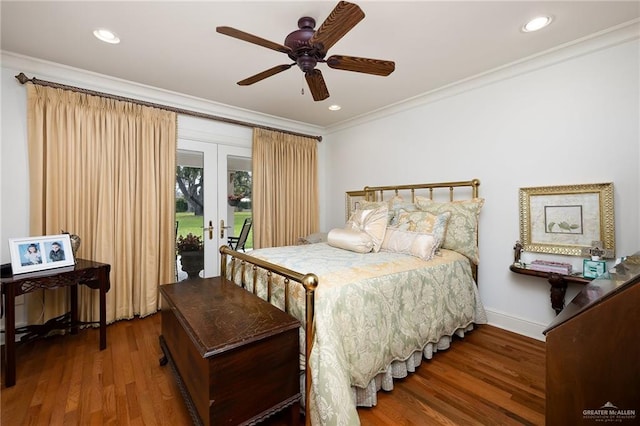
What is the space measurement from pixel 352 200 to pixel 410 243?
1.88 m

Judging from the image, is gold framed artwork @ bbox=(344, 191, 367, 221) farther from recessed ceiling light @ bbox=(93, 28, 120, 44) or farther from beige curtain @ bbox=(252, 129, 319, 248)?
recessed ceiling light @ bbox=(93, 28, 120, 44)

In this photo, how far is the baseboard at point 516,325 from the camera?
2.49 m

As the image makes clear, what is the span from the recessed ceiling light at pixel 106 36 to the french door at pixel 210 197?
1.29m

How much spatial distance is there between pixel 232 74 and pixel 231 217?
186 cm

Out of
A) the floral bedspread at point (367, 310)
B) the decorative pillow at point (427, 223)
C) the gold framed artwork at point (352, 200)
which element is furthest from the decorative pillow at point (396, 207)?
the gold framed artwork at point (352, 200)

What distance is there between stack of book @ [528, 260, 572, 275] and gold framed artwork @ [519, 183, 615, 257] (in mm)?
99

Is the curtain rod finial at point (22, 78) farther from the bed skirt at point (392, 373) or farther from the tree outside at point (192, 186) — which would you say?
the bed skirt at point (392, 373)

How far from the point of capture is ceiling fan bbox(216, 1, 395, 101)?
1.40 metres

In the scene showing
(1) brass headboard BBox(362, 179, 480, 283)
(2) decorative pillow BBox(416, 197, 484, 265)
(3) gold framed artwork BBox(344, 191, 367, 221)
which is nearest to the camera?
(2) decorative pillow BBox(416, 197, 484, 265)

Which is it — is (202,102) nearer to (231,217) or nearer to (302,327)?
(231,217)

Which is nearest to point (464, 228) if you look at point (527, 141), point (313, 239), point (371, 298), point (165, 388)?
point (527, 141)

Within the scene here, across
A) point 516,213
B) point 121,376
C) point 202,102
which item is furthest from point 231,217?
point 516,213

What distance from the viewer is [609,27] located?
80.8 inches

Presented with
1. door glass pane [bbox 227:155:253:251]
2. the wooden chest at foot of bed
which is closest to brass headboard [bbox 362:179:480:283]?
door glass pane [bbox 227:155:253:251]
